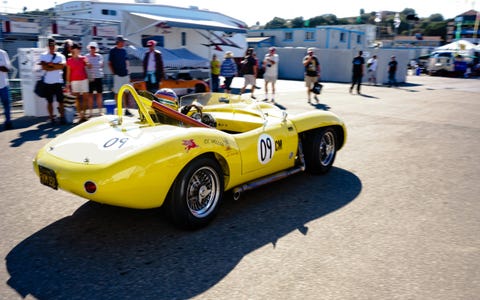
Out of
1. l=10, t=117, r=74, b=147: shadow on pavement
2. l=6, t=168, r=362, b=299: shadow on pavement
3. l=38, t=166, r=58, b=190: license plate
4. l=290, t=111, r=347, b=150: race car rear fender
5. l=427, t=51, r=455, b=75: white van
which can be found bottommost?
l=6, t=168, r=362, b=299: shadow on pavement

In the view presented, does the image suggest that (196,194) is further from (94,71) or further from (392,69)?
(392,69)

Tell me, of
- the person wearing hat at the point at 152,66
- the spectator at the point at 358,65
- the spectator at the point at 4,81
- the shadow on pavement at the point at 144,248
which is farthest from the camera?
the spectator at the point at 358,65

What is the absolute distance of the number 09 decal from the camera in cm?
403

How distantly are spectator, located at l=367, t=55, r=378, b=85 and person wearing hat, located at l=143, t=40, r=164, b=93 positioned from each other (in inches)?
570

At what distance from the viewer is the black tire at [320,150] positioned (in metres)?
4.93

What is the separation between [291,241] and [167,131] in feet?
4.63

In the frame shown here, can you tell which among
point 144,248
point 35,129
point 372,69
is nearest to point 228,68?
point 35,129

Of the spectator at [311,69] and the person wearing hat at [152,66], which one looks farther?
the spectator at [311,69]

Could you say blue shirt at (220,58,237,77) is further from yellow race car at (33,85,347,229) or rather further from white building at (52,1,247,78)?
yellow race car at (33,85,347,229)

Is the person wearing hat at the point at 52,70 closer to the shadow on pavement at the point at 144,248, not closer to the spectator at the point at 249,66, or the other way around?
the shadow on pavement at the point at 144,248

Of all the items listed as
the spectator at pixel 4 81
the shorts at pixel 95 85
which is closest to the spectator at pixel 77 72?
the shorts at pixel 95 85

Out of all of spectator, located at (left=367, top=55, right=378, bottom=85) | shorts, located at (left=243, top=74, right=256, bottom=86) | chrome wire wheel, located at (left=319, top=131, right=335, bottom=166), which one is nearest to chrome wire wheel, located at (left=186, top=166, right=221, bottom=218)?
chrome wire wheel, located at (left=319, top=131, right=335, bottom=166)

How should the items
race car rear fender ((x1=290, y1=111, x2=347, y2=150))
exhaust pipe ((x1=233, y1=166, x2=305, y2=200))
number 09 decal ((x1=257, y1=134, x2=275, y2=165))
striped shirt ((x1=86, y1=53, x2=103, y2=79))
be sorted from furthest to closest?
striped shirt ((x1=86, y1=53, x2=103, y2=79)) → race car rear fender ((x1=290, y1=111, x2=347, y2=150)) → number 09 decal ((x1=257, y1=134, x2=275, y2=165)) → exhaust pipe ((x1=233, y1=166, x2=305, y2=200))

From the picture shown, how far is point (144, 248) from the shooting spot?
3.14 meters
